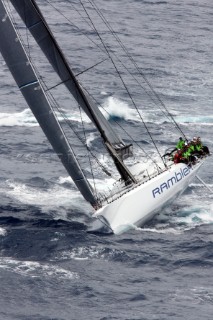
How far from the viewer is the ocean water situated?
37.6m

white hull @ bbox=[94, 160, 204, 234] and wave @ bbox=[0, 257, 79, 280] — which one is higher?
wave @ bbox=[0, 257, 79, 280]

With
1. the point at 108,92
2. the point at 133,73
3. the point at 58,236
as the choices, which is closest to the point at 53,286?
the point at 58,236

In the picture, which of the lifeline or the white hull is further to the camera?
the lifeline

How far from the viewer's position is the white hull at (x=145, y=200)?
44.6m

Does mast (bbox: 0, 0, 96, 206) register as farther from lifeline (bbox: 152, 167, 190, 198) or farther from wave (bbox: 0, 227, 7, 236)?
wave (bbox: 0, 227, 7, 236)

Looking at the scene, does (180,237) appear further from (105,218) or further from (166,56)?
(166,56)

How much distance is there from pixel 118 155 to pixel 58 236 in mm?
5747

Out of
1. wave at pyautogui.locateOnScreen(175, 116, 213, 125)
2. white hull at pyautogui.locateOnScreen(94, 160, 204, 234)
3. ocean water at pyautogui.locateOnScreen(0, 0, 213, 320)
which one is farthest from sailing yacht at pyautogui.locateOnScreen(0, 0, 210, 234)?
wave at pyautogui.locateOnScreen(175, 116, 213, 125)

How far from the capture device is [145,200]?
151 ft

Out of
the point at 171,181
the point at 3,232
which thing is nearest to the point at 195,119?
the point at 171,181

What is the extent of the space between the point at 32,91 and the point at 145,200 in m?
7.29

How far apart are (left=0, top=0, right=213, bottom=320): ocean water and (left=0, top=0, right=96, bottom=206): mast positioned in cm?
252

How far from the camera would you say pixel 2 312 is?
36500mm

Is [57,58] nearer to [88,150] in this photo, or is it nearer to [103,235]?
[88,150]
